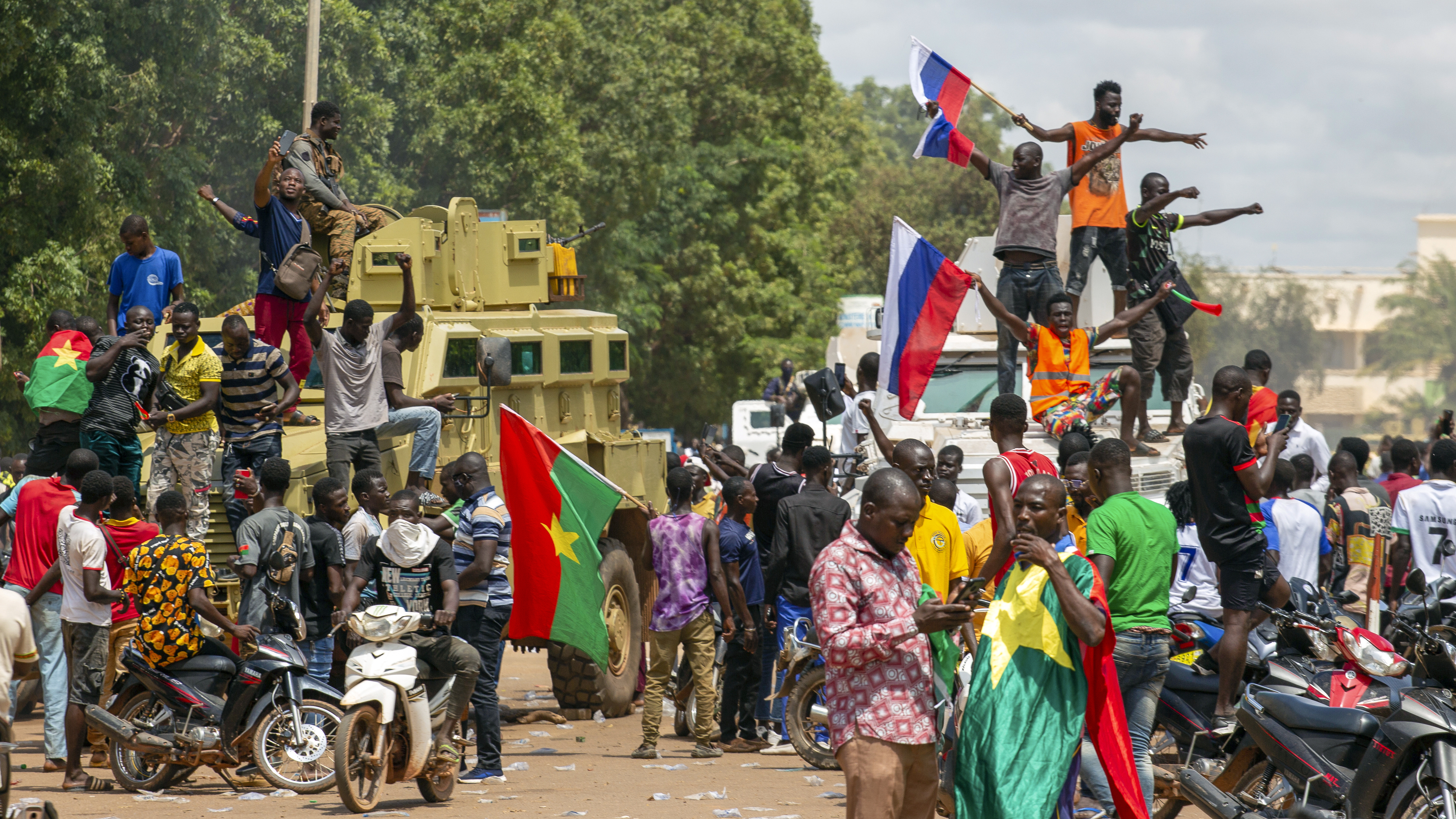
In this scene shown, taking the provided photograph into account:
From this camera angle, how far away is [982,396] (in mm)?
14633

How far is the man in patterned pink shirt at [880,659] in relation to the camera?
19.4ft

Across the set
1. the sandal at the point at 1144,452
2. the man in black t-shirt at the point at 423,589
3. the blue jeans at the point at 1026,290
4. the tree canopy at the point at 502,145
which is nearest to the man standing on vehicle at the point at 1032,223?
the blue jeans at the point at 1026,290

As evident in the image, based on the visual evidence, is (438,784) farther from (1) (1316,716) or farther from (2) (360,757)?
(1) (1316,716)

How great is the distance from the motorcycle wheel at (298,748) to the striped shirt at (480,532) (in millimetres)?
1030

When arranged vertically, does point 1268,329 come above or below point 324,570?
above

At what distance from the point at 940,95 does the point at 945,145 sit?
57cm

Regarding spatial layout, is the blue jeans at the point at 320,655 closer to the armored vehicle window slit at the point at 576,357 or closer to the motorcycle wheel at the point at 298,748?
the motorcycle wheel at the point at 298,748

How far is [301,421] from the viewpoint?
1177 centimetres

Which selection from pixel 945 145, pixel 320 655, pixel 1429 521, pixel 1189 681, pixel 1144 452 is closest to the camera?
pixel 1189 681

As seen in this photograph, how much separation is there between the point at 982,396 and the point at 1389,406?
9008 centimetres

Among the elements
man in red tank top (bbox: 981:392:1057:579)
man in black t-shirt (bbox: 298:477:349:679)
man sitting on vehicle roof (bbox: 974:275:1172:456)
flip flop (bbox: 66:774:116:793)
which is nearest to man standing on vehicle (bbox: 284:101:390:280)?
man in black t-shirt (bbox: 298:477:349:679)

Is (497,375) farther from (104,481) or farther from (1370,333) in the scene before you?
(1370,333)

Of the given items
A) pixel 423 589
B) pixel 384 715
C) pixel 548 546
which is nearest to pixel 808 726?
pixel 548 546

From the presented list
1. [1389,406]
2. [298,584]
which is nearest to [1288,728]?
[298,584]
